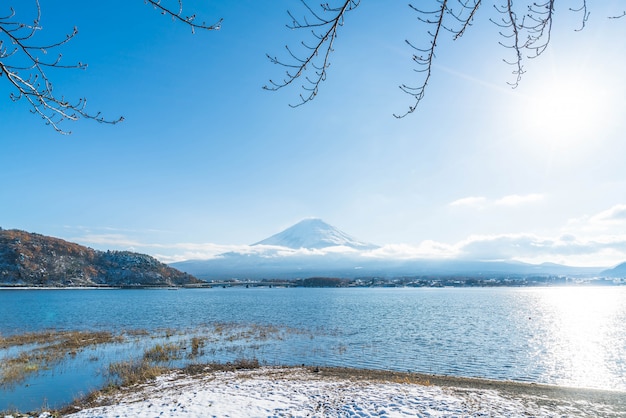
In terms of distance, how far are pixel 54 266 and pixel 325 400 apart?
198 metres

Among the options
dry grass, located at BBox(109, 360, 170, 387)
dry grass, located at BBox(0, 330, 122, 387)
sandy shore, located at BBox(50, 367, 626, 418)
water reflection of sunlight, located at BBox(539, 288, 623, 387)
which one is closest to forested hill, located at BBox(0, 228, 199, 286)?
dry grass, located at BBox(0, 330, 122, 387)

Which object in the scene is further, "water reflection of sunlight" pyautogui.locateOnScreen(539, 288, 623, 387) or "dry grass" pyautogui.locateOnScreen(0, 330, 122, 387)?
"water reflection of sunlight" pyautogui.locateOnScreen(539, 288, 623, 387)

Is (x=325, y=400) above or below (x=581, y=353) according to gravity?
above

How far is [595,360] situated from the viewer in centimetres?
2688

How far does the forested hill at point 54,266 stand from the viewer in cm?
15425

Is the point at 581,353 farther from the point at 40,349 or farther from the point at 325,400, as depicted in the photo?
the point at 40,349

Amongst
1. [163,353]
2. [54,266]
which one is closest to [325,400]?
[163,353]

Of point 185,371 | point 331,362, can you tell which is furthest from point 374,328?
point 185,371

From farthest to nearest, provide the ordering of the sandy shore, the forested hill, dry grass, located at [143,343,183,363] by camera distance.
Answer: the forested hill → dry grass, located at [143,343,183,363] → the sandy shore

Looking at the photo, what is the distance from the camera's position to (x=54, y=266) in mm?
169250

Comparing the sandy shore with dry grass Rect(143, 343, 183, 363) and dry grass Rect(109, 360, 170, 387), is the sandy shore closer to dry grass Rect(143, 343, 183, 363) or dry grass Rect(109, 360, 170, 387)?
dry grass Rect(109, 360, 170, 387)

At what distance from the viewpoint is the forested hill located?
6073 inches

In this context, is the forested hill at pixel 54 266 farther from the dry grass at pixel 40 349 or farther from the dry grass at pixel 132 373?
the dry grass at pixel 132 373

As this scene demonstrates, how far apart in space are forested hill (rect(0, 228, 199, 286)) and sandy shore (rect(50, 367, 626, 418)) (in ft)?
574
